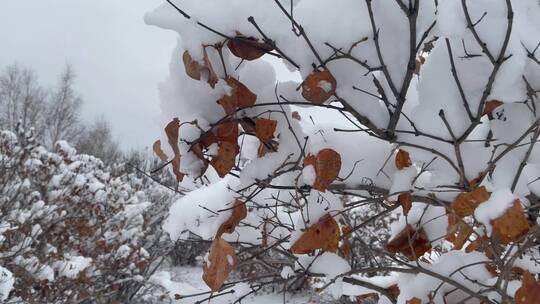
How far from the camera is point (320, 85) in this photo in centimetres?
105

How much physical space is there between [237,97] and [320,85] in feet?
0.74

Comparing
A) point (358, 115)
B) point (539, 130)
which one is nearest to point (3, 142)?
point (358, 115)

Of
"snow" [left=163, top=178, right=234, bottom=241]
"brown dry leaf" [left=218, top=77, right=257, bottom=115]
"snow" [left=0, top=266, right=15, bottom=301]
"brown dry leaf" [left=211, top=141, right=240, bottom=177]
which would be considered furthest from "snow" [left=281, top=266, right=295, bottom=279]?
"snow" [left=0, top=266, right=15, bottom=301]

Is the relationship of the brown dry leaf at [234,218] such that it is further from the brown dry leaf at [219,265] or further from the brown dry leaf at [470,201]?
the brown dry leaf at [470,201]

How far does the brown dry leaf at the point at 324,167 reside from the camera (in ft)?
3.59

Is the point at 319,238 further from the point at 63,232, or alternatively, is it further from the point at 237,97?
the point at 63,232

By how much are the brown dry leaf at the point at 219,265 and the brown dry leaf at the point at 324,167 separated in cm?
27

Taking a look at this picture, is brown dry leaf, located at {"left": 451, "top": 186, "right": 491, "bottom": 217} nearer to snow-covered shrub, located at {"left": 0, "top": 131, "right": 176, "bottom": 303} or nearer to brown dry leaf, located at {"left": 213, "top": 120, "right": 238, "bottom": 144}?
Answer: brown dry leaf, located at {"left": 213, "top": 120, "right": 238, "bottom": 144}

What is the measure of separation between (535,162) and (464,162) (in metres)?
0.17

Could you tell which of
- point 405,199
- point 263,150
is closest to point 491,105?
point 405,199

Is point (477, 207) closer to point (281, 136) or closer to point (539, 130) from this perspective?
point (539, 130)

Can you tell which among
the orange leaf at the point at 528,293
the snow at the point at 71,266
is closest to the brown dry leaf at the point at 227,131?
the orange leaf at the point at 528,293

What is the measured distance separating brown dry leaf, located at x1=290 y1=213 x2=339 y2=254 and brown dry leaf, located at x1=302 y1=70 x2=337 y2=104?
0.31 meters

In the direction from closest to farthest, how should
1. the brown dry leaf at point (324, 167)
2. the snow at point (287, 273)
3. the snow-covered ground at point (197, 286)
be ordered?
the brown dry leaf at point (324, 167) → the snow at point (287, 273) → the snow-covered ground at point (197, 286)
